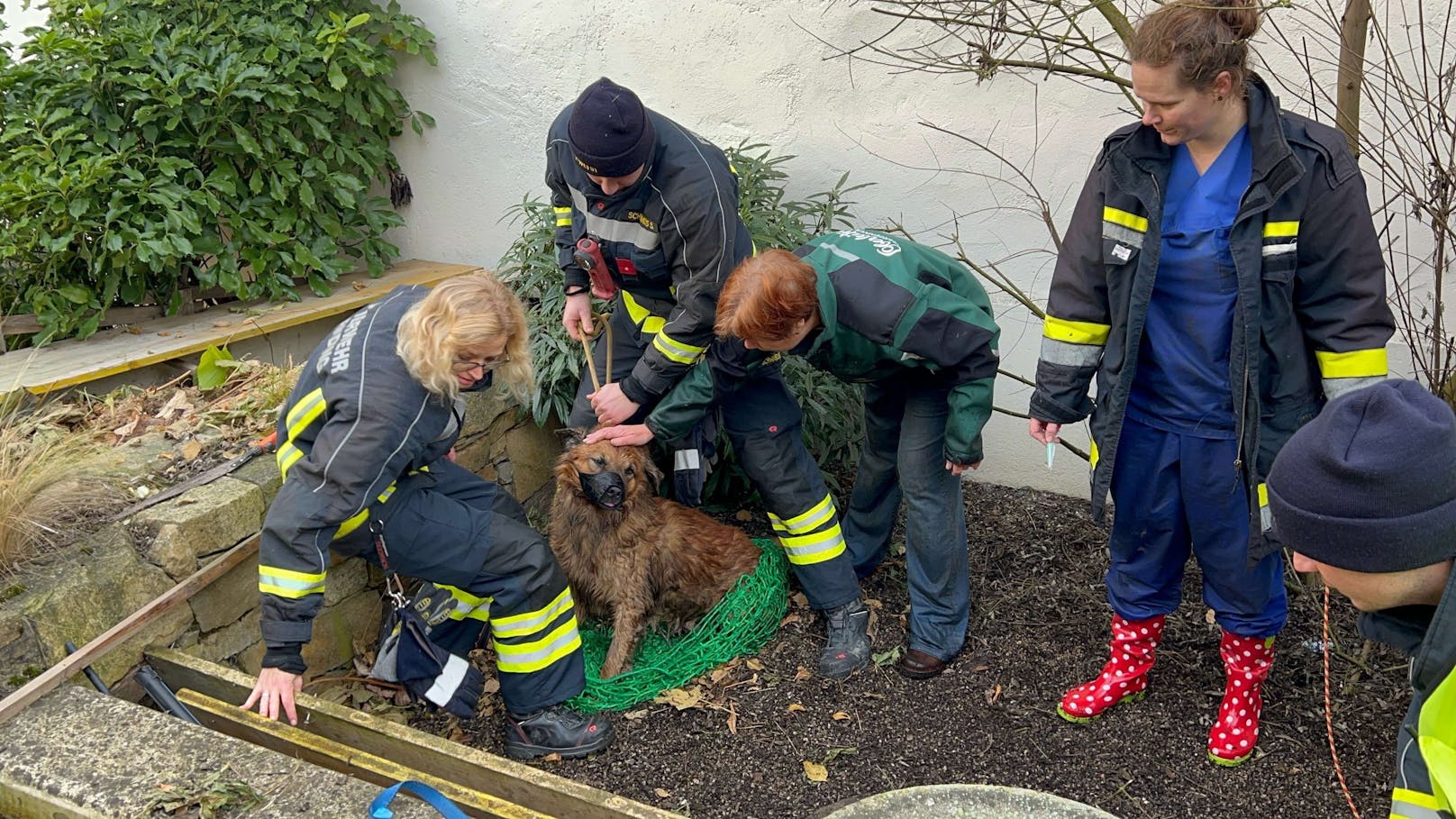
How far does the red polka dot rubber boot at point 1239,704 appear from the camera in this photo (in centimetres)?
365

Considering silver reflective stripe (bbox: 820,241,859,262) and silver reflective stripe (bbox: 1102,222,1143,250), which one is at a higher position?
silver reflective stripe (bbox: 1102,222,1143,250)

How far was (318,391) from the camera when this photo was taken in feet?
11.3

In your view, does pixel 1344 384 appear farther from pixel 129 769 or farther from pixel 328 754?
pixel 129 769

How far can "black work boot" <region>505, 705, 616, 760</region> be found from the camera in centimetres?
400

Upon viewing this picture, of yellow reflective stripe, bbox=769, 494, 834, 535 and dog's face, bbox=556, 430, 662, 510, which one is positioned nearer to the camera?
dog's face, bbox=556, 430, 662, 510

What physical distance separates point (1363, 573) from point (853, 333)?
2.02 m

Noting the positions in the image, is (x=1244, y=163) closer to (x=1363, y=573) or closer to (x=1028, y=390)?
(x=1363, y=573)

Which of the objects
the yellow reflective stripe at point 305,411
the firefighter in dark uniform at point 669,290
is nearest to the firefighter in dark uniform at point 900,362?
the firefighter in dark uniform at point 669,290

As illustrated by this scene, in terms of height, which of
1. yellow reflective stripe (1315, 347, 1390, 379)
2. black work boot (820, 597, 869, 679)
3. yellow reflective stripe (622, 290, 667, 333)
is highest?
yellow reflective stripe (1315, 347, 1390, 379)

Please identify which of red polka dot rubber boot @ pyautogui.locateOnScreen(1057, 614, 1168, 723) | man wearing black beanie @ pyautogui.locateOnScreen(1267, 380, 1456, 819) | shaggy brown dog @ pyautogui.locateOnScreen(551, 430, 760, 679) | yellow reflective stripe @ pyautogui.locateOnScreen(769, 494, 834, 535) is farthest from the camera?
yellow reflective stripe @ pyautogui.locateOnScreen(769, 494, 834, 535)

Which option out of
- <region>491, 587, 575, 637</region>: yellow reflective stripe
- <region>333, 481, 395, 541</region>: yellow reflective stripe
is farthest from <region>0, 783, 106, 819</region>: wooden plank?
<region>491, 587, 575, 637</region>: yellow reflective stripe

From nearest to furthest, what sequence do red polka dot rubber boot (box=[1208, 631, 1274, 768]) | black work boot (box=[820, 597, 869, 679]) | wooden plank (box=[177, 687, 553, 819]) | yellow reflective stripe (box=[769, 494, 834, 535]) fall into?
1. wooden plank (box=[177, 687, 553, 819])
2. red polka dot rubber boot (box=[1208, 631, 1274, 768])
3. black work boot (box=[820, 597, 869, 679])
4. yellow reflective stripe (box=[769, 494, 834, 535])

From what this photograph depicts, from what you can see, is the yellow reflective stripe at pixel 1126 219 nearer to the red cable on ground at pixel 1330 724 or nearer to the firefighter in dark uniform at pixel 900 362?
the firefighter in dark uniform at pixel 900 362

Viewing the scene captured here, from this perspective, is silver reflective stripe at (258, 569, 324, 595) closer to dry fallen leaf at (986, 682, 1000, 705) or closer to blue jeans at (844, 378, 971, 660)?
blue jeans at (844, 378, 971, 660)
